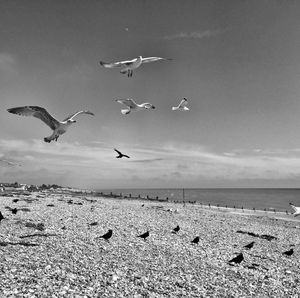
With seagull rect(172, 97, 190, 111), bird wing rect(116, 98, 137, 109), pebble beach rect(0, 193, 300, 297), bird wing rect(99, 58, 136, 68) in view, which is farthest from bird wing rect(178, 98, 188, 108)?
pebble beach rect(0, 193, 300, 297)

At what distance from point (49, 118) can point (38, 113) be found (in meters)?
0.46

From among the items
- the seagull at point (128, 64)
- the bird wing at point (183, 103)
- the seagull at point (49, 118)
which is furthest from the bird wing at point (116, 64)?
the bird wing at point (183, 103)

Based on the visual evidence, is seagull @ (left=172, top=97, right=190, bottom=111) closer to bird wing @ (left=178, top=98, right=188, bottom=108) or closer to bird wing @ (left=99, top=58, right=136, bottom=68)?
bird wing @ (left=178, top=98, right=188, bottom=108)

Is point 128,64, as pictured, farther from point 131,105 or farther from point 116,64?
point 131,105

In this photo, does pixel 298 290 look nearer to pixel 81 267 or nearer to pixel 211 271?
pixel 211 271

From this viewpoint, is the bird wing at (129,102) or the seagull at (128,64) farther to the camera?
the bird wing at (129,102)

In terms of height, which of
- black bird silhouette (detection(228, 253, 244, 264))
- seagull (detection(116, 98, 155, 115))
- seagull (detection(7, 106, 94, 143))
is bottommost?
black bird silhouette (detection(228, 253, 244, 264))

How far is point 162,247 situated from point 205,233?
7450 mm

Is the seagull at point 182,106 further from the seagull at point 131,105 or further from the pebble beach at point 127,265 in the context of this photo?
the pebble beach at point 127,265

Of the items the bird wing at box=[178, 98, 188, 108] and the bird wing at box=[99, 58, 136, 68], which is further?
the bird wing at box=[178, 98, 188, 108]

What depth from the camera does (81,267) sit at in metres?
11.4

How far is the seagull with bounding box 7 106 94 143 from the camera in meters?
9.60

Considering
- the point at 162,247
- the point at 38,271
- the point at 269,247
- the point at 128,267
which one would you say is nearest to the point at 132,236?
the point at 162,247

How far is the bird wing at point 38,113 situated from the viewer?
958cm
